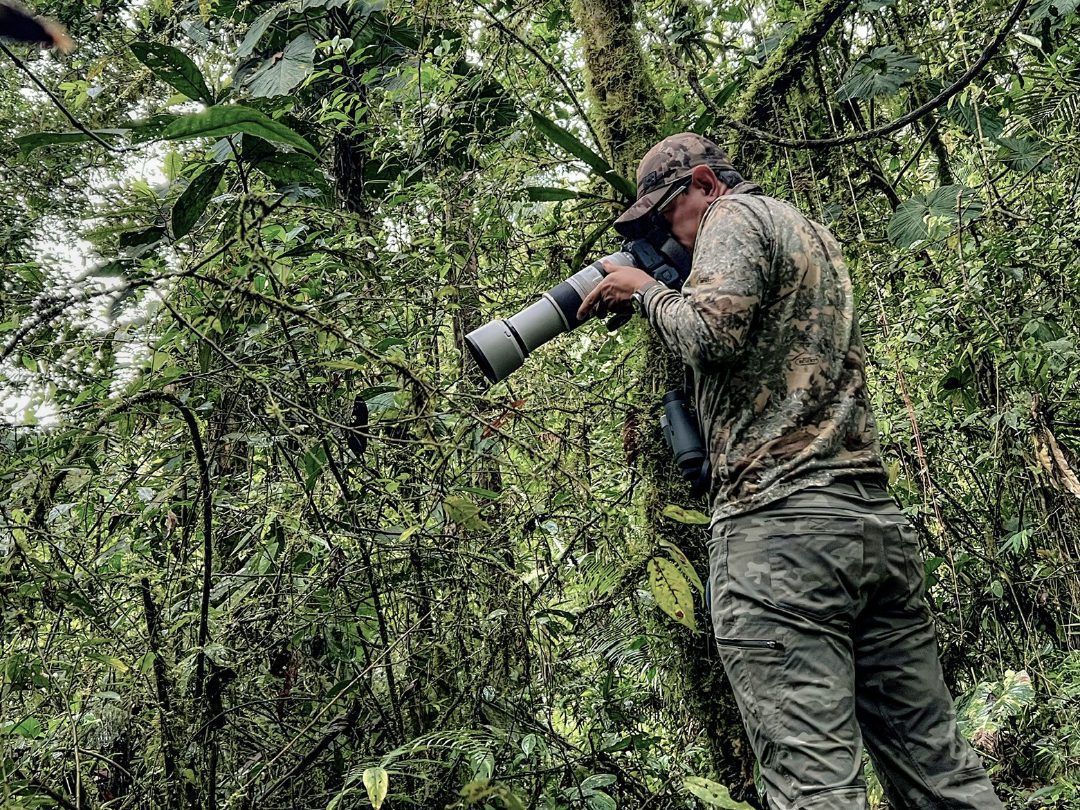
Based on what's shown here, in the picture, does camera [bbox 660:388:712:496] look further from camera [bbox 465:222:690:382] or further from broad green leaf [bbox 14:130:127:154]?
broad green leaf [bbox 14:130:127:154]

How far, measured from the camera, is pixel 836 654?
1855mm

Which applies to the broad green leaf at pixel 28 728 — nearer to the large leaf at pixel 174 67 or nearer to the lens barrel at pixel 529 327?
the lens barrel at pixel 529 327

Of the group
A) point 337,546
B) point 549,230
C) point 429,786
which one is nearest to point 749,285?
point 549,230

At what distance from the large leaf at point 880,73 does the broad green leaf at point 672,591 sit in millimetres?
1801

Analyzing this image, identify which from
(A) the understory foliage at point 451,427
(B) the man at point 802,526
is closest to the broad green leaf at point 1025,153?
(A) the understory foliage at point 451,427

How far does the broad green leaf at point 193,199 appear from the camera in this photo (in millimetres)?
1907

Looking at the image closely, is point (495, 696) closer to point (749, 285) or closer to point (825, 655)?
point (825, 655)

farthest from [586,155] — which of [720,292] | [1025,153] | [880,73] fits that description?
[1025,153]

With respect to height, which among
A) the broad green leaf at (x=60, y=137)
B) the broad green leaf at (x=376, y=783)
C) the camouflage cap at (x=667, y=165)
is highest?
the broad green leaf at (x=60, y=137)

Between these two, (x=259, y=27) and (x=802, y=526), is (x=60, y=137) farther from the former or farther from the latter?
(x=259, y=27)

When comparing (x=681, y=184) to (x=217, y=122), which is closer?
(x=217, y=122)

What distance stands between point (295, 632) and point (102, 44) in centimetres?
491

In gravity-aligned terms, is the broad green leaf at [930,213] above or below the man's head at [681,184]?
below

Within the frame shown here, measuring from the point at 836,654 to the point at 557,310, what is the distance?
1.10 metres
